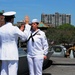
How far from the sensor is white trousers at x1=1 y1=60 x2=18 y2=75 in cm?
713

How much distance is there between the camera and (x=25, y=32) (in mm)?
7664

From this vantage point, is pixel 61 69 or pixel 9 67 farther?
pixel 61 69

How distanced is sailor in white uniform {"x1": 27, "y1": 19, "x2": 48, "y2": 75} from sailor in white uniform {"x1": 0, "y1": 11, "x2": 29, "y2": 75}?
1.24 metres

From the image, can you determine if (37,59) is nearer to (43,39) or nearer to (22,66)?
(43,39)

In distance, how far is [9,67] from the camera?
7.14m

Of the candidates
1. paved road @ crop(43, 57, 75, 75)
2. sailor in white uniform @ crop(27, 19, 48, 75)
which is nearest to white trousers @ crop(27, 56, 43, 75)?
sailor in white uniform @ crop(27, 19, 48, 75)

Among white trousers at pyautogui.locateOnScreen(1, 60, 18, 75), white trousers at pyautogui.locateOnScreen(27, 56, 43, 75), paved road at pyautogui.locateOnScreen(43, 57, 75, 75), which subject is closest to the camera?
white trousers at pyautogui.locateOnScreen(1, 60, 18, 75)

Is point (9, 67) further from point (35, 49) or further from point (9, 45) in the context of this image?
point (35, 49)

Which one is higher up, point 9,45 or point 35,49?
point 9,45

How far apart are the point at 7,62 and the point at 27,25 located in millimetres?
1130

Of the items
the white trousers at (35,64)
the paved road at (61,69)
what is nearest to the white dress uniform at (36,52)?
the white trousers at (35,64)

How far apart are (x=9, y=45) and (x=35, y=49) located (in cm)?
145

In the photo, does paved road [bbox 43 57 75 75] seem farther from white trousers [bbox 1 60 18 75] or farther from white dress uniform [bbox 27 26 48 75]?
white trousers [bbox 1 60 18 75]

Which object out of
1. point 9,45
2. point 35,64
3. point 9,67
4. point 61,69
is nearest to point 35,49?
point 35,64
